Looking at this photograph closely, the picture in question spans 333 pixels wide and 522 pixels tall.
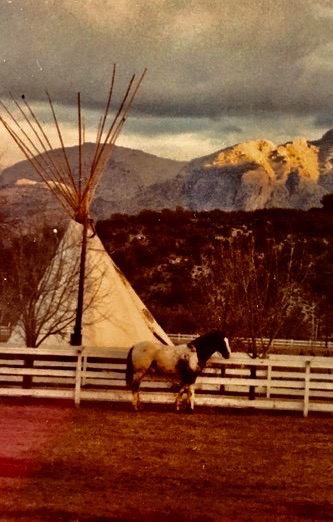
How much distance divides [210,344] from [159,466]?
5922mm

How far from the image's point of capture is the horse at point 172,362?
53.2 feet

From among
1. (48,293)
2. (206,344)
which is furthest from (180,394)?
(48,293)

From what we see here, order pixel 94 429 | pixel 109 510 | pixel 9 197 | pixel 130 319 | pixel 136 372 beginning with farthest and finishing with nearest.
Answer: pixel 9 197
pixel 130 319
pixel 136 372
pixel 94 429
pixel 109 510

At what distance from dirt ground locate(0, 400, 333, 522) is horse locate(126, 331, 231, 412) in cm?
52

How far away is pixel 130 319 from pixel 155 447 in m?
9.15

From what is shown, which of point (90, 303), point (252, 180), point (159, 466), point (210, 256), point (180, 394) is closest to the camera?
point (159, 466)

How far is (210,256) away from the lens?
64125 millimetres

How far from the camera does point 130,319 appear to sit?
2125 centimetres

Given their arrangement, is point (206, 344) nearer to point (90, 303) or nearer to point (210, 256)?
point (90, 303)

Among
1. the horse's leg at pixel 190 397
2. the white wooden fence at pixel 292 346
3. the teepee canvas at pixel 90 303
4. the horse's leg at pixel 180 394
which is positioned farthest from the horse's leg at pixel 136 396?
the white wooden fence at pixel 292 346

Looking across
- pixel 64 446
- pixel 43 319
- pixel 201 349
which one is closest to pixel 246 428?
pixel 201 349

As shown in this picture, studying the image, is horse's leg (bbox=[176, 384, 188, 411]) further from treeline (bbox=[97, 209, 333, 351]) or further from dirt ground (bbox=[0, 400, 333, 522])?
treeline (bbox=[97, 209, 333, 351])

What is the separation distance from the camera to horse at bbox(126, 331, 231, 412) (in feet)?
53.2

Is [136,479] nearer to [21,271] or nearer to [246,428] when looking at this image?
[246,428]
